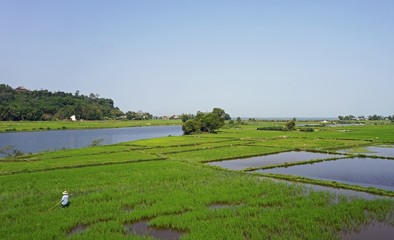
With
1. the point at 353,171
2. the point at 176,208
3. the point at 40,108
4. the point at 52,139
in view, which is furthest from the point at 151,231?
the point at 40,108

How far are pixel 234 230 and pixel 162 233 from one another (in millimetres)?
2149

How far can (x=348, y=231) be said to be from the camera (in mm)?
9250

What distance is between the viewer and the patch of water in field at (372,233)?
8844mm

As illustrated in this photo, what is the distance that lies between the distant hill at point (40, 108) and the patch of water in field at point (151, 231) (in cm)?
8978

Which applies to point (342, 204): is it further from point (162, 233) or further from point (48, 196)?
point (48, 196)

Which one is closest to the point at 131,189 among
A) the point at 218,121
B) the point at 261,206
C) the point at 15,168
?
the point at 261,206

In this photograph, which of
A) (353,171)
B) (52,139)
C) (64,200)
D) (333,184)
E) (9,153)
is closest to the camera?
(64,200)

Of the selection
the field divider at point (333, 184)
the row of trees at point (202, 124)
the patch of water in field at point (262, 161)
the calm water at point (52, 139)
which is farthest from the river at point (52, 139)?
the field divider at point (333, 184)

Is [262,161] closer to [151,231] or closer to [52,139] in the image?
[151,231]

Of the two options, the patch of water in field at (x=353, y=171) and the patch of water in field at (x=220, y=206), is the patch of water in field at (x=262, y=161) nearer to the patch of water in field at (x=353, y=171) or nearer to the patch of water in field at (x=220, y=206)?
the patch of water in field at (x=353, y=171)

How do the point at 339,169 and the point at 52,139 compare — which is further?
the point at 52,139

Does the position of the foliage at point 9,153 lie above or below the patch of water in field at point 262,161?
above

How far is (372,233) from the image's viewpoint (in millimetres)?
9117

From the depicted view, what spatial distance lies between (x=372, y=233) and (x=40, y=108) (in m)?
105
